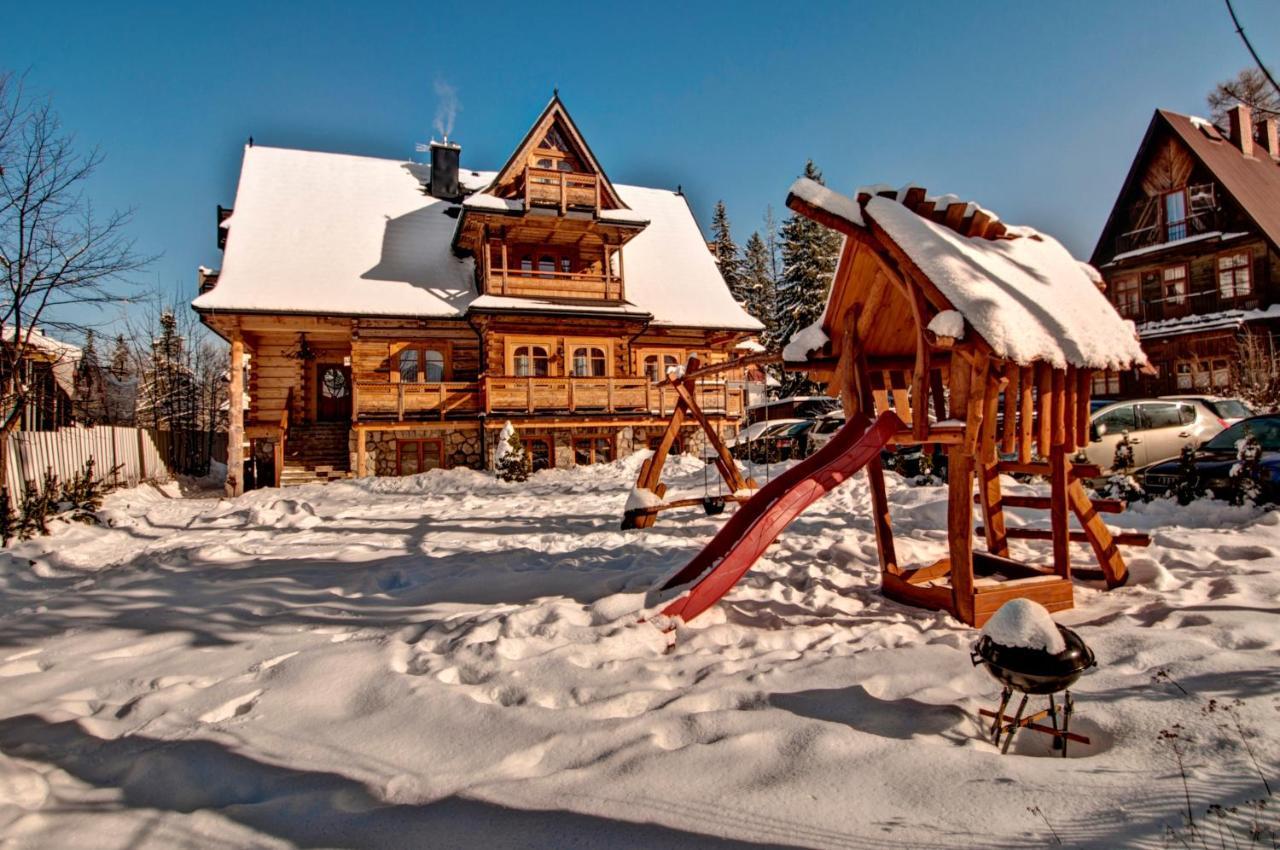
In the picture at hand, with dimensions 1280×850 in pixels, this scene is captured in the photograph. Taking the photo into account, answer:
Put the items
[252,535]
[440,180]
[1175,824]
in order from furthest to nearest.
Answer: 1. [440,180]
2. [252,535]
3. [1175,824]

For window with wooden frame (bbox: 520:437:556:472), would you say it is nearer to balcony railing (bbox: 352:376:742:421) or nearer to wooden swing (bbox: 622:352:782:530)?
balcony railing (bbox: 352:376:742:421)

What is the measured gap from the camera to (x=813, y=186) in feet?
16.1

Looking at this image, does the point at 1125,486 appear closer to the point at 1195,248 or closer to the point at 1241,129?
the point at 1195,248

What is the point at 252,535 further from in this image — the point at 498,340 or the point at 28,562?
the point at 498,340

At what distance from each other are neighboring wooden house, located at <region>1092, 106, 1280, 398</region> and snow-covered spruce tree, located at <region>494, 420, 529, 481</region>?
69.7 ft

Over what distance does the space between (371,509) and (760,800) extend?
11.3 meters

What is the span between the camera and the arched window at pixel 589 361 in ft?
70.2

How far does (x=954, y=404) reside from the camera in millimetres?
4441

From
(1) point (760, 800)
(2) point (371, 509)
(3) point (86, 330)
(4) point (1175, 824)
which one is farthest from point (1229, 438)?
(3) point (86, 330)

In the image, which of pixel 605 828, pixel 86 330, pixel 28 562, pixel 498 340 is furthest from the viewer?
pixel 498 340

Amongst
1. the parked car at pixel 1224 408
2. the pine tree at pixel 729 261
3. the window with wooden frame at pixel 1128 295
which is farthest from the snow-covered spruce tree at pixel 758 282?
the parked car at pixel 1224 408

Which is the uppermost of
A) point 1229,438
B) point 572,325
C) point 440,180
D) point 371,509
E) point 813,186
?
point 440,180

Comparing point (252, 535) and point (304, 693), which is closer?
point (304, 693)

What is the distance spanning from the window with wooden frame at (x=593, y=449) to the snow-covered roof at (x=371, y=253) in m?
4.17
